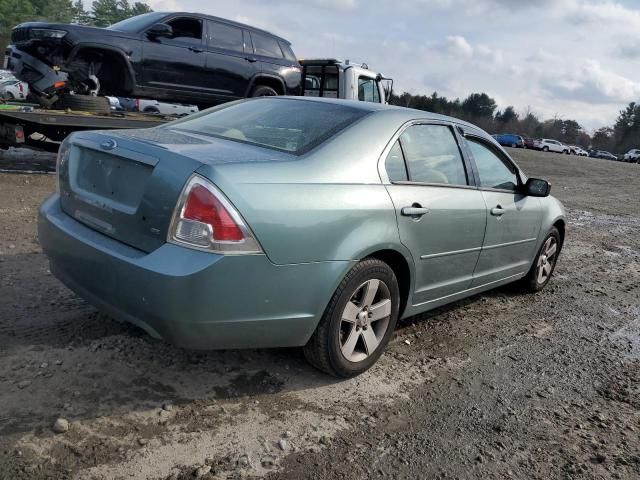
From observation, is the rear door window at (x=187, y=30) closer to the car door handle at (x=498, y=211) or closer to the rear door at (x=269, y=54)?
the rear door at (x=269, y=54)

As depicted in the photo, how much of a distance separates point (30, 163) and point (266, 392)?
Answer: 8.25m

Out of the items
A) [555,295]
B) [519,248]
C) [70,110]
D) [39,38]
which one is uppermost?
[39,38]

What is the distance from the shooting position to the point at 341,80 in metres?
12.0

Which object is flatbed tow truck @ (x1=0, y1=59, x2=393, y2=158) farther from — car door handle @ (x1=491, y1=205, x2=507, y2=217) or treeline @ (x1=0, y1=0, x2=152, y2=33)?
treeline @ (x1=0, y1=0, x2=152, y2=33)

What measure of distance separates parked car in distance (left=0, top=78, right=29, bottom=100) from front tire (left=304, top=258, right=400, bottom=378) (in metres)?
7.88

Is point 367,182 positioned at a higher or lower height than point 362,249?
higher

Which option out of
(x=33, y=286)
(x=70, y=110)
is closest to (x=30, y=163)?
(x=70, y=110)

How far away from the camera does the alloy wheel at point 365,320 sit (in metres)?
3.14

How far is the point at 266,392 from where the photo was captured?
300 cm

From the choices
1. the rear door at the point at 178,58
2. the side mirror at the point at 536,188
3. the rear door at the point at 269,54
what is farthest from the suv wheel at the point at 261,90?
the side mirror at the point at 536,188

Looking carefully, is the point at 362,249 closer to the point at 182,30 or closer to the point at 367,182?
the point at 367,182

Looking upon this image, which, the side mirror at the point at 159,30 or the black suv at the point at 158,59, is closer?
the black suv at the point at 158,59

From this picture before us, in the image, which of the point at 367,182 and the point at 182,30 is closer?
the point at 367,182

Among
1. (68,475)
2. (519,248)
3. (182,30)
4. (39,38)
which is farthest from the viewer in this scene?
(182,30)
